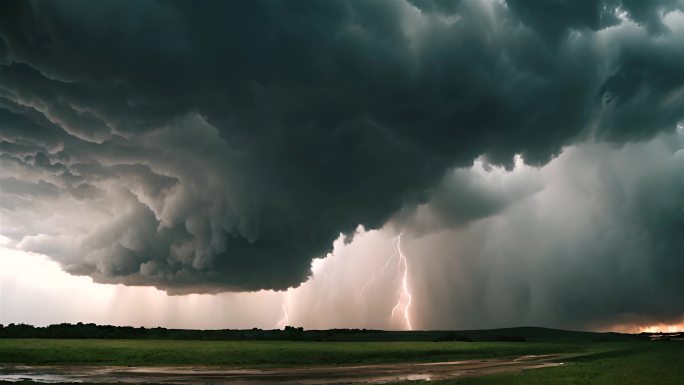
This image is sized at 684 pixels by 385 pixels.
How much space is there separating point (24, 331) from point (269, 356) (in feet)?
330

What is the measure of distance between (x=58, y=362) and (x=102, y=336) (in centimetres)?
6800

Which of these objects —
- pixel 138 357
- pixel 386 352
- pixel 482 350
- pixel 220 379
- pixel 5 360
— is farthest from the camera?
pixel 482 350

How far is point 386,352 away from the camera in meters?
93.3

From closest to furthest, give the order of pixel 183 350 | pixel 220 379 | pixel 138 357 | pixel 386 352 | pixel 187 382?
pixel 187 382 < pixel 220 379 < pixel 138 357 < pixel 183 350 < pixel 386 352

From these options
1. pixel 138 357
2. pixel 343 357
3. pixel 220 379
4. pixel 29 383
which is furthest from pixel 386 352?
pixel 29 383

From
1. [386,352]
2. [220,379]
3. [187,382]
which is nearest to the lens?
[187,382]

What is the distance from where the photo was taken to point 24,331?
139625 mm

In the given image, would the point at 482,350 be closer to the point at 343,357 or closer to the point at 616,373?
the point at 343,357

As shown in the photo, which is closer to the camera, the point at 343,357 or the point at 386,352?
the point at 343,357

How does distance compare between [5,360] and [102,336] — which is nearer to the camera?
[5,360]

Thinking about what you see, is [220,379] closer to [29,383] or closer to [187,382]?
[187,382]

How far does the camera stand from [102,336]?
13200 cm

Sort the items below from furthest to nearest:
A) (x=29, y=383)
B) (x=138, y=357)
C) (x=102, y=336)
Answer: (x=102, y=336) → (x=138, y=357) → (x=29, y=383)

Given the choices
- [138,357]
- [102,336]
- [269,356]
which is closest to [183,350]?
[138,357]
